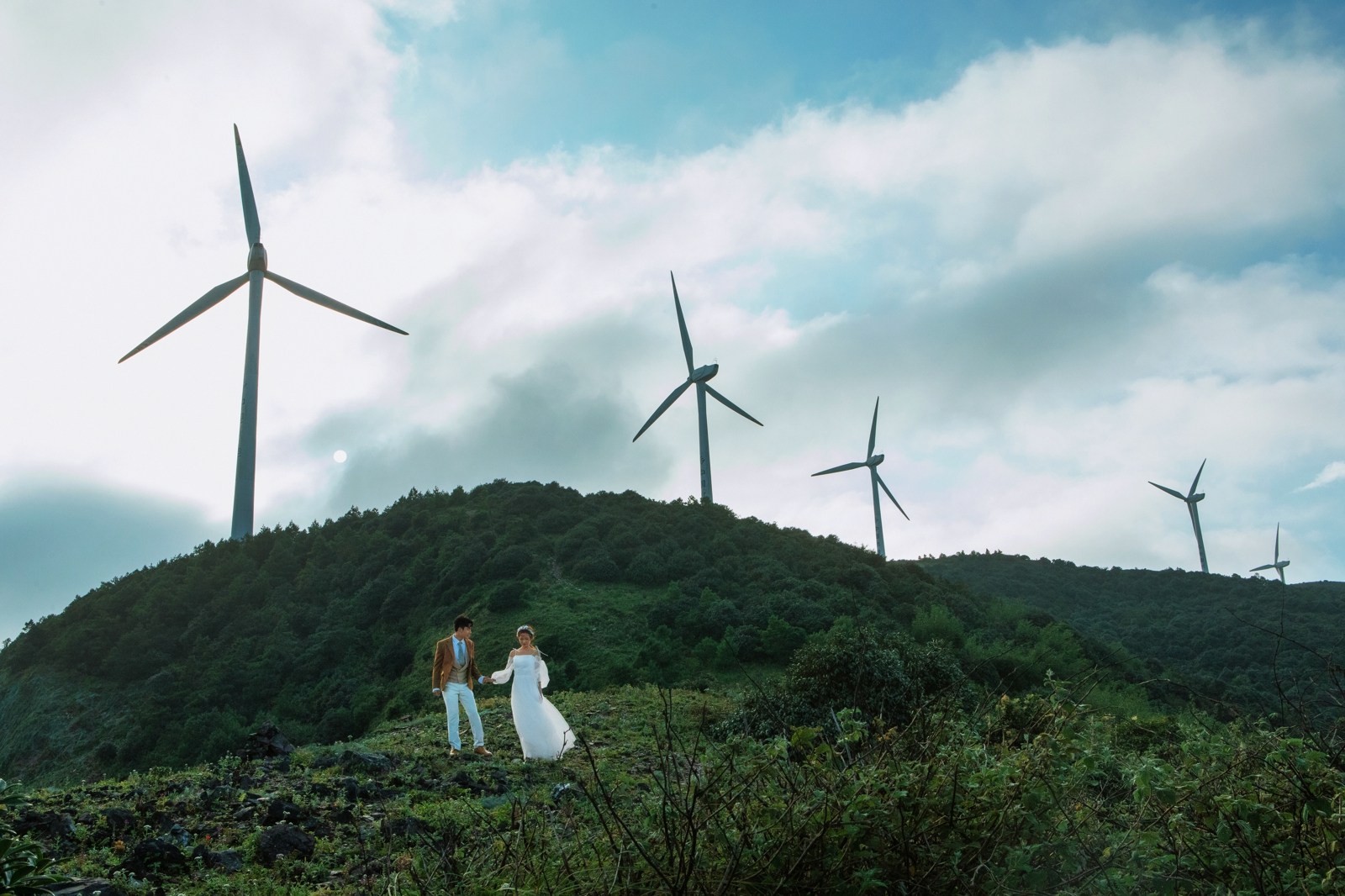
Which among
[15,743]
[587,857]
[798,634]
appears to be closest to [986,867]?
[587,857]

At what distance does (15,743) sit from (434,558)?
18.3 meters

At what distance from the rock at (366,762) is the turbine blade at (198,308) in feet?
122

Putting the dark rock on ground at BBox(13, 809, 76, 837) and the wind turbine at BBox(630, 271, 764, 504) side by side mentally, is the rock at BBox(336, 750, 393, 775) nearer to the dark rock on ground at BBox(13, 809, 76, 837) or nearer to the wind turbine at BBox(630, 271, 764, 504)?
the dark rock on ground at BBox(13, 809, 76, 837)

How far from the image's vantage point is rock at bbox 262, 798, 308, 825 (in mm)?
9070

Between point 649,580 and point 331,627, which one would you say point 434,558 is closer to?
point 331,627

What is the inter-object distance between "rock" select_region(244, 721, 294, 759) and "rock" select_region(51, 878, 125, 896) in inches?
319

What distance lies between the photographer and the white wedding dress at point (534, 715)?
13.6 metres

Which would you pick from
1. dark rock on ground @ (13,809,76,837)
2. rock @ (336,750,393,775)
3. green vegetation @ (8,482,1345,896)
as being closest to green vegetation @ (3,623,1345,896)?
green vegetation @ (8,482,1345,896)

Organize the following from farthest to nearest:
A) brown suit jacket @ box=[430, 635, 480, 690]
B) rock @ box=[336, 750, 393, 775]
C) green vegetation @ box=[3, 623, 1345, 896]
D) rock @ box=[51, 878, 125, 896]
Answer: brown suit jacket @ box=[430, 635, 480, 690] < rock @ box=[336, 750, 393, 775] < rock @ box=[51, 878, 125, 896] < green vegetation @ box=[3, 623, 1345, 896]

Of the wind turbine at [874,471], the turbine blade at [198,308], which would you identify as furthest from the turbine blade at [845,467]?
the turbine blade at [198,308]

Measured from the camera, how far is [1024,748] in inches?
201

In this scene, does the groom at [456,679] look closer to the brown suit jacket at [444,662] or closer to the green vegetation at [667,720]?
the brown suit jacket at [444,662]

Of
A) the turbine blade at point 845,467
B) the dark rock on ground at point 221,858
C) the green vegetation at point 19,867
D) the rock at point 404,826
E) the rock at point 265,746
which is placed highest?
the turbine blade at point 845,467

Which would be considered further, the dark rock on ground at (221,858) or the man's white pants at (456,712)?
the man's white pants at (456,712)
